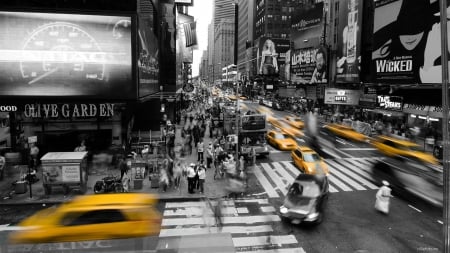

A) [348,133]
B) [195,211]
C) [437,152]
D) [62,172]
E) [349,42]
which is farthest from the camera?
[349,42]

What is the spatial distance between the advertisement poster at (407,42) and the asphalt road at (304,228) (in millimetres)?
20270

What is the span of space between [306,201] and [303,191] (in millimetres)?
616

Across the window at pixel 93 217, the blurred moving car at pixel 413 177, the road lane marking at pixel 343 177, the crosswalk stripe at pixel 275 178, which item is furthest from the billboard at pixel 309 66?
the window at pixel 93 217

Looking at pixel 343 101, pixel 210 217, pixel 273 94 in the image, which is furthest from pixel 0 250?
pixel 273 94

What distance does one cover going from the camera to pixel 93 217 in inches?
414

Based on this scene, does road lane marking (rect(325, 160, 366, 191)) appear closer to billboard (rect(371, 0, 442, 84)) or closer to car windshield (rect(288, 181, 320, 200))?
car windshield (rect(288, 181, 320, 200))

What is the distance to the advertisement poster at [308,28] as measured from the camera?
234 feet

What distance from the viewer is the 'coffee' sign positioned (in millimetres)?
24203

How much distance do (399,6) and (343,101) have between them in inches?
670

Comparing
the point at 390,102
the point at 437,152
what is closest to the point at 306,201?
the point at 437,152

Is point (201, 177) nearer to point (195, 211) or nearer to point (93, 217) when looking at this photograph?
point (195, 211)

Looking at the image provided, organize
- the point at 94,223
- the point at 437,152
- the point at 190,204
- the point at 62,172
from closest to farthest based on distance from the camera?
the point at 94,223 < the point at 190,204 < the point at 62,172 < the point at 437,152

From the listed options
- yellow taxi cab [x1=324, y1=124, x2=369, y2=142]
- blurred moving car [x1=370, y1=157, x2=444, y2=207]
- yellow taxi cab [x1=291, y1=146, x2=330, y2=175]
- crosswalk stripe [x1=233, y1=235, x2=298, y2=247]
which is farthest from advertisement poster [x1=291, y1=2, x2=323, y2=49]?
crosswalk stripe [x1=233, y1=235, x2=298, y2=247]

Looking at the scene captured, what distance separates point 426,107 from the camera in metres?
36.4
